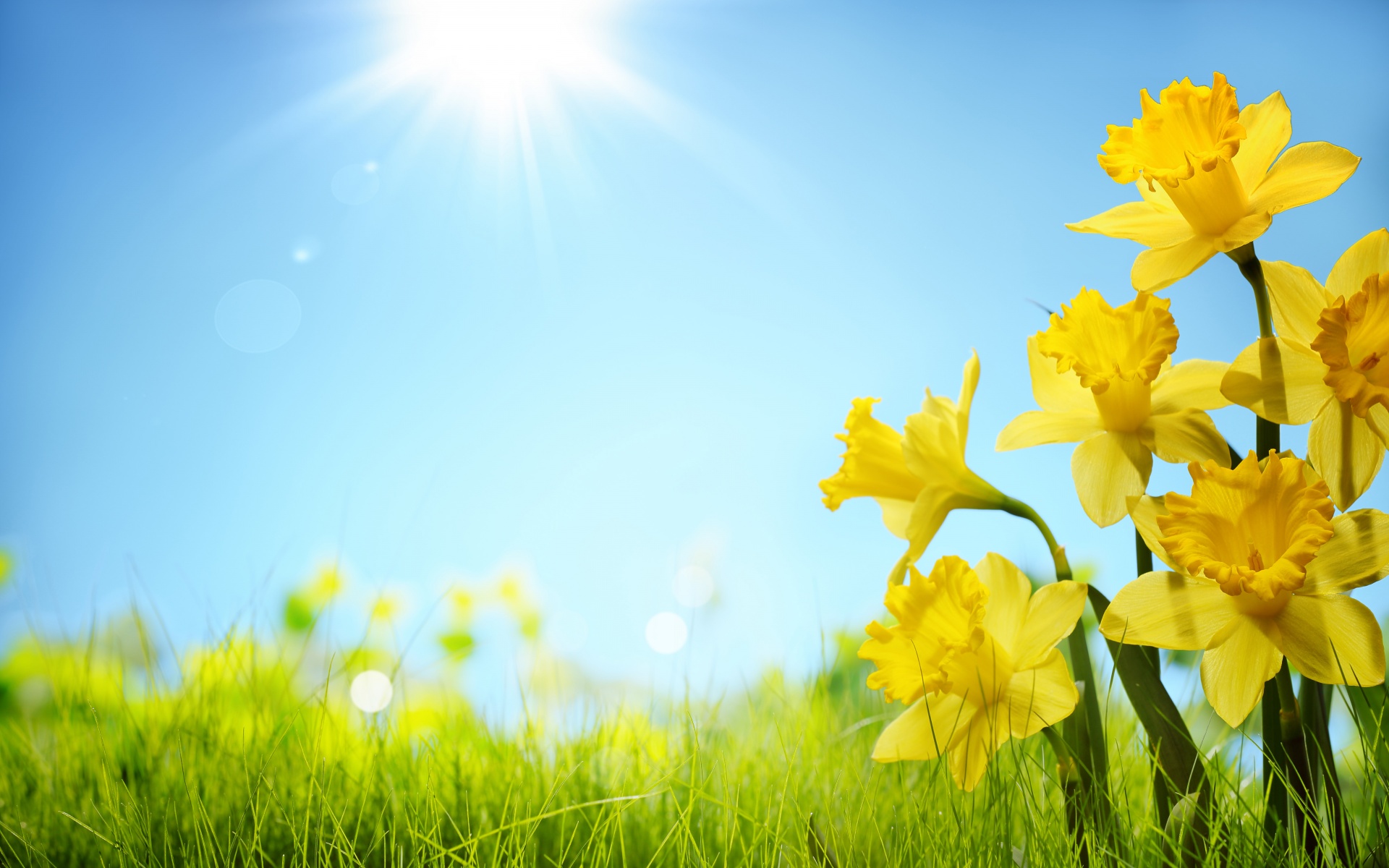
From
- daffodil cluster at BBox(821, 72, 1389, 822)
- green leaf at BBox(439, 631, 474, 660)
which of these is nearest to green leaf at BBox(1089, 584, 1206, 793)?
daffodil cluster at BBox(821, 72, 1389, 822)

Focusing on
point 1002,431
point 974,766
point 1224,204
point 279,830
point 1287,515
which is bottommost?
point 279,830

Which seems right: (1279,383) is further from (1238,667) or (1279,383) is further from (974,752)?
(974,752)

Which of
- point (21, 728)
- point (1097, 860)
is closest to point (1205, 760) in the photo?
point (1097, 860)

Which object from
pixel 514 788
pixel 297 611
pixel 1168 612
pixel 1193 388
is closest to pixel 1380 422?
pixel 1193 388

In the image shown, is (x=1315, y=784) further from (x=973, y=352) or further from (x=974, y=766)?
(x=973, y=352)

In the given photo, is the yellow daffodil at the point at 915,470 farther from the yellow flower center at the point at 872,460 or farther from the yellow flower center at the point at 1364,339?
the yellow flower center at the point at 1364,339

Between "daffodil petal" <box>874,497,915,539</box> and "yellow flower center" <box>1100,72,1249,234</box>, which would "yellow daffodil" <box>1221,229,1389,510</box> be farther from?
"daffodil petal" <box>874,497,915,539</box>
